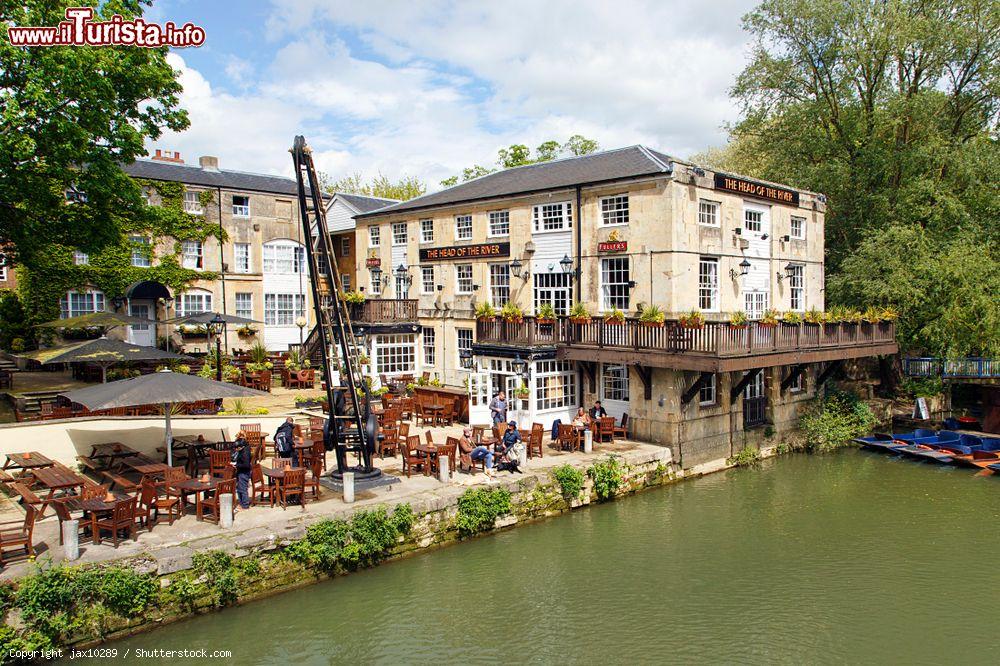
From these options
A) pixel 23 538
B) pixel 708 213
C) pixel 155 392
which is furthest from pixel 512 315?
pixel 23 538

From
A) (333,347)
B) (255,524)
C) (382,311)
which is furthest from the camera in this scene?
(382,311)

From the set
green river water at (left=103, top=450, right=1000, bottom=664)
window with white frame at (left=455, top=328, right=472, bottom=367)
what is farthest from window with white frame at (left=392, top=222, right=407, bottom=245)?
green river water at (left=103, top=450, right=1000, bottom=664)

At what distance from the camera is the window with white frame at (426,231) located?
28.3m

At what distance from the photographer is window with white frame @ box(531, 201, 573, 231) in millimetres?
22938

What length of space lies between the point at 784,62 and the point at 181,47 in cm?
2528

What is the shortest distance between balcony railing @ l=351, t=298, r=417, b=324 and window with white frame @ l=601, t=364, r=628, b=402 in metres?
9.91

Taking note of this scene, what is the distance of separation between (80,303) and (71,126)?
Answer: 16.9 m

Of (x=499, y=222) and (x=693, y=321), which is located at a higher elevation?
(x=499, y=222)

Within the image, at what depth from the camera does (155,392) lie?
12852 mm

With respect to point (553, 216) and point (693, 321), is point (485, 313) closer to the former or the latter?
point (553, 216)

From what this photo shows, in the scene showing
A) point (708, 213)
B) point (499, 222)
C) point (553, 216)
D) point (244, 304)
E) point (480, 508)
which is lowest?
point (480, 508)

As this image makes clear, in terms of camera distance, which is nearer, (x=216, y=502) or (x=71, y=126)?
(x=216, y=502)

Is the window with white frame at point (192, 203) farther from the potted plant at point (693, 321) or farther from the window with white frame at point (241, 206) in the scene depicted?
the potted plant at point (693, 321)

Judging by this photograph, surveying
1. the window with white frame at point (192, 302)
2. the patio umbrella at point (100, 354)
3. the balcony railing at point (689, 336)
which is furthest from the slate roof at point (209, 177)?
the balcony railing at point (689, 336)
